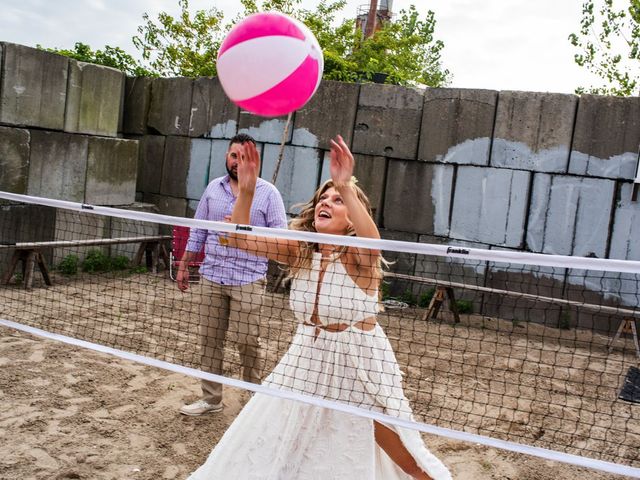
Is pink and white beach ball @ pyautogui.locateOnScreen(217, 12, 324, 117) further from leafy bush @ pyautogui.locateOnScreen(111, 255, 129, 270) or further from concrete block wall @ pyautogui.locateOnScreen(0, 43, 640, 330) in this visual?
leafy bush @ pyautogui.locateOnScreen(111, 255, 129, 270)

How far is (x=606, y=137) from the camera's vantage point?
8695mm

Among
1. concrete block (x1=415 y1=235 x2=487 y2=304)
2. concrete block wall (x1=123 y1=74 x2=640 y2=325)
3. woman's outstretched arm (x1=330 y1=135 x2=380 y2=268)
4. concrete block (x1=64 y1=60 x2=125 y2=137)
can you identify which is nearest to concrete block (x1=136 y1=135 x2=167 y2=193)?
concrete block (x1=64 y1=60 x2=125 y2=137)

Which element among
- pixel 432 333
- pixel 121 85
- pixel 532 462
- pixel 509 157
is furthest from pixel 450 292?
pixel 121 85

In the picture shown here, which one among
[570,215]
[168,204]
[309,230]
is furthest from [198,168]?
[309,230]

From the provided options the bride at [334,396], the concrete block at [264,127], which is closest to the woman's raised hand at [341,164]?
the bride at [334,396]

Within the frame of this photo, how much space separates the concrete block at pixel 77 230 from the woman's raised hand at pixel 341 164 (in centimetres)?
765

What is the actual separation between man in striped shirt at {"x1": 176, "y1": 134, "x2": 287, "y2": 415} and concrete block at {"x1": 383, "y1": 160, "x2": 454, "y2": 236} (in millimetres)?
4957

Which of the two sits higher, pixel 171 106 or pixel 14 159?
pixel 171 106

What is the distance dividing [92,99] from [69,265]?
2728 mm

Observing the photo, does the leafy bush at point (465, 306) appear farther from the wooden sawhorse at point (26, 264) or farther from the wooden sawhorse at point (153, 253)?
the wooden sawhorse at point (26, 264)

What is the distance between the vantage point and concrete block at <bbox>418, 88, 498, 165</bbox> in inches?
368

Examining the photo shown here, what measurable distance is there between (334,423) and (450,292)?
19.5ft

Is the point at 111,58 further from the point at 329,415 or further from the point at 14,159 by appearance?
the point at 329,415

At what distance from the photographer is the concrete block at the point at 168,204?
11719 millimetres
